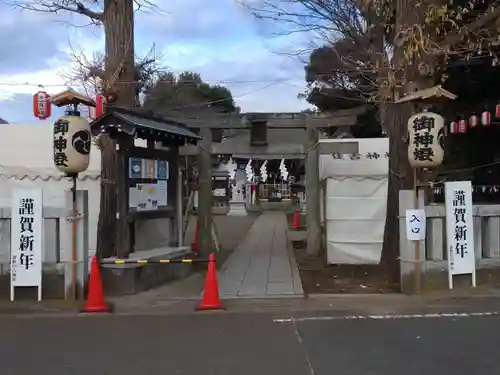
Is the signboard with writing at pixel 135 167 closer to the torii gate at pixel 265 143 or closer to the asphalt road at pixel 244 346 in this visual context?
the asphalt road at pixel 244 346

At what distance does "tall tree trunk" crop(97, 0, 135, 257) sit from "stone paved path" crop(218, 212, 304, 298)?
2554mm

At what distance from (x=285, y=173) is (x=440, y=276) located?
53.7 meters

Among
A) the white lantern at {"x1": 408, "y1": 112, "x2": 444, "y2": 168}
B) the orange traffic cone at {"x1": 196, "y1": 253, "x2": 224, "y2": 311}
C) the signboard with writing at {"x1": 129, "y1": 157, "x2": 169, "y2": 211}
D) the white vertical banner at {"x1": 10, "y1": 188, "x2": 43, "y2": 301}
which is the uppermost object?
the white lantern at {"x1": 408, "y1": 112, "x2": 444, "y2": 168}

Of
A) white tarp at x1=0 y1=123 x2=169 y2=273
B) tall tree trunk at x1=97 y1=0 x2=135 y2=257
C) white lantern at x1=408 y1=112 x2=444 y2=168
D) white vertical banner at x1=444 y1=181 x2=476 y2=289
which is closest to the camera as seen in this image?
white lantern at x1=408 y1=112 x2=444 y2=168

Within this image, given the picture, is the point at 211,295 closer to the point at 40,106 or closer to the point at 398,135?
the point at 398,135

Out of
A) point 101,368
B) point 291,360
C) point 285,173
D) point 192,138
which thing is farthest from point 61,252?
point 285,173

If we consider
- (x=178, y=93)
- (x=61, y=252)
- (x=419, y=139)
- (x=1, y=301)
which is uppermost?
(x=178, y=93)

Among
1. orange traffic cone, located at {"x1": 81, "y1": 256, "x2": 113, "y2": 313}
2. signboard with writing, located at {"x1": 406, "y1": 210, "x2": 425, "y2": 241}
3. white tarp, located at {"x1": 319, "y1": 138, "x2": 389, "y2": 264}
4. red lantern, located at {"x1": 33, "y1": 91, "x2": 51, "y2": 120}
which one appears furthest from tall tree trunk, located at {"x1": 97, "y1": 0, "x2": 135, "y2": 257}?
signboard with writing, located at {"x1": 406, "y1": 210, "x2": 425, "y2": 241}

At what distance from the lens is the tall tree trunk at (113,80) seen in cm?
1211

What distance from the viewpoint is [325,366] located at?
235 inches

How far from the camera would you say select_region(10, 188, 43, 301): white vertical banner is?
10000 millimetres

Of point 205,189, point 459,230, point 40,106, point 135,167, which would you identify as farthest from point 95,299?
point 40,106

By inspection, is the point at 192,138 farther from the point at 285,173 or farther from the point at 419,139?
the point at 285,173

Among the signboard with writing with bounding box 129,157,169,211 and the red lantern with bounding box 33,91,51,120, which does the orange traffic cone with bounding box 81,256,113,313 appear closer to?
the signboard with writing with bounding box 129,157,169,211
